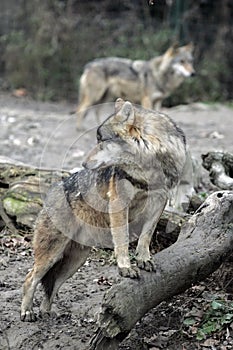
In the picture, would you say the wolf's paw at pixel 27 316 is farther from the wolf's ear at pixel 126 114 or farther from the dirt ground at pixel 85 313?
the wolf's ear at pixel 126 114

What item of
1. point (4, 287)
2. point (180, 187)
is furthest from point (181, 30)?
point (4, 287)

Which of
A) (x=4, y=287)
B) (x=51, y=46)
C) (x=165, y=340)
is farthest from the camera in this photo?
(x=51, y=46)

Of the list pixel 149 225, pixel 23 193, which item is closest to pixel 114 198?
pixel 149 225

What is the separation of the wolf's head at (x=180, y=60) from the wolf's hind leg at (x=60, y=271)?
874 cm

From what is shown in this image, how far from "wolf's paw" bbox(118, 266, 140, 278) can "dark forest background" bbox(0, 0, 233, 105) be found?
11674mm

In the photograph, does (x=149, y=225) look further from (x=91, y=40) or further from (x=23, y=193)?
(x=91, y=40)

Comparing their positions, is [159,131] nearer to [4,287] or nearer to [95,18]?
[4,287]

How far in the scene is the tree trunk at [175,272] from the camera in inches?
142

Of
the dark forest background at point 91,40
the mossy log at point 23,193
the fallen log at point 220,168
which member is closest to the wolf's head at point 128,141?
the fallen log at point 220,168

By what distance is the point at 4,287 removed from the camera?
4988 millimetres

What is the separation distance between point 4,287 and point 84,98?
25.4ft

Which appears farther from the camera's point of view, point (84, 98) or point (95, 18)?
point (95, 18)

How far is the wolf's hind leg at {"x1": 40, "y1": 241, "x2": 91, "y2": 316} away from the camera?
14.7 feet

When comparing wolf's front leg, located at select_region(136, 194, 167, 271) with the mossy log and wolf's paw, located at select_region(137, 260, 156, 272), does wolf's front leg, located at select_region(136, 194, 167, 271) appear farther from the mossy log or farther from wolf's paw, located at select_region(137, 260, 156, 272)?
the mossy log
